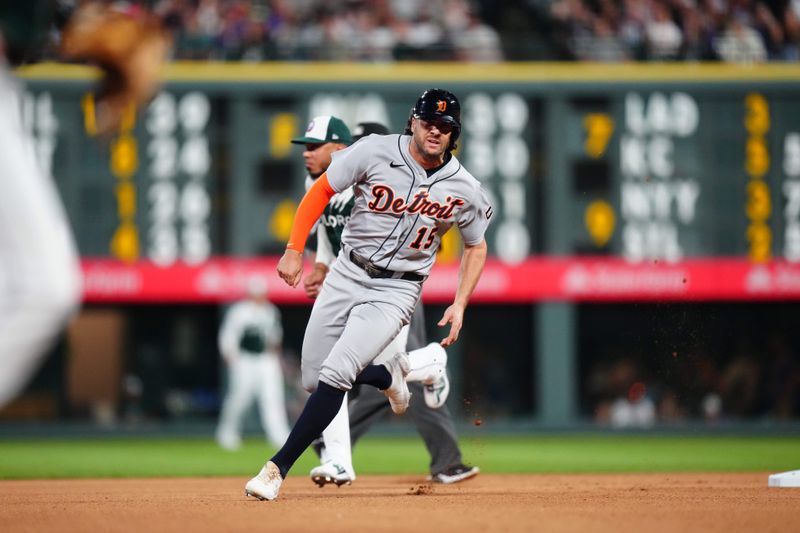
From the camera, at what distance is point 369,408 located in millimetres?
8000

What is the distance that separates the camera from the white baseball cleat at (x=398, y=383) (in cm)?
657

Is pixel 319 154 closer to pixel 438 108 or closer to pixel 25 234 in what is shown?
pixel 438 108

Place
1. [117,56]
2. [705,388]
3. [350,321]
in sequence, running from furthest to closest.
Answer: [705,388], [350,321], [117,56]

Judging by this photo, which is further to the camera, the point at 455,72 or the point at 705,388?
the point at 705,388

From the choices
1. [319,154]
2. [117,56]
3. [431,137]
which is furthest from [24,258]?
[319,154]

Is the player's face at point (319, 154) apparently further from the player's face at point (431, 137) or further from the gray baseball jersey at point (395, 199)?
the player's face at point (431, 137)

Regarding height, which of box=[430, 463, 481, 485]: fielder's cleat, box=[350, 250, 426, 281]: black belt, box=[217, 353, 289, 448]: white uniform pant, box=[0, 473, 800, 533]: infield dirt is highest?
box=[350, 250, 426, 281]: black belt

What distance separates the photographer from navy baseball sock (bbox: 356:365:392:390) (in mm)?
6398

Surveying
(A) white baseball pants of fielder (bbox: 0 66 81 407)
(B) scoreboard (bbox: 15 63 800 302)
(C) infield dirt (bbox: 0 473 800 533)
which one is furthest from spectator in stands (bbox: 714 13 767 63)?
(A) white baseball pants of fielder (bbox: 0 66 81 407)

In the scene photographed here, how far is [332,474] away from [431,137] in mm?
1799

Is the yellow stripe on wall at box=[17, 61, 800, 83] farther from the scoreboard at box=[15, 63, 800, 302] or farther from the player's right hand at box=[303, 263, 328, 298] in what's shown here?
the player's right hand at box=[303, 263, 328, 298]

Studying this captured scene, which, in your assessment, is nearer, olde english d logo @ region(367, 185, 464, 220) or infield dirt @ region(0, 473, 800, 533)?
infield dirt @ region(0, 473, 800, 533)

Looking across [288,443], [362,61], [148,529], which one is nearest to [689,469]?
[288,443]

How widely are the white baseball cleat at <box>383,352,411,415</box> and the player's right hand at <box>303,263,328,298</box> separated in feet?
2.32
